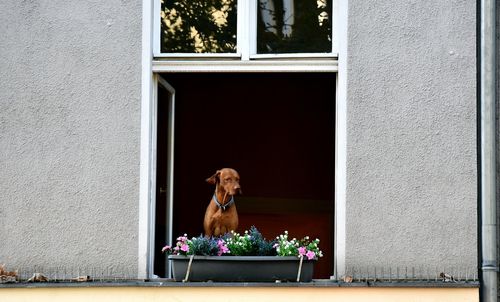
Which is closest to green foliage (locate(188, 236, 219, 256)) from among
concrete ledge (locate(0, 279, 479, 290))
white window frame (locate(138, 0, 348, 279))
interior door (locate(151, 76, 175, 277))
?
concrete ledge (locate(0, 279, 479, 290))

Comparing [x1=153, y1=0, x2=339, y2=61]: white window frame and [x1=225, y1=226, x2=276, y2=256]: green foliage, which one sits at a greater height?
[x1=153, y1=0, x2=339, y2=61]: white window frame

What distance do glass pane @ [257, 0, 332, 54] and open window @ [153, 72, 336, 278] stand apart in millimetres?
2590

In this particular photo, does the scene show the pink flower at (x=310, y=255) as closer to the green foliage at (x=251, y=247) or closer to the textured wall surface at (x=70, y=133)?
the green foliage at (x=251, y=247)

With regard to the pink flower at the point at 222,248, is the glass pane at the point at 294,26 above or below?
above

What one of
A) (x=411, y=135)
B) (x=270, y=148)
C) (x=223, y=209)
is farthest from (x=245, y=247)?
(x=270, y=148)

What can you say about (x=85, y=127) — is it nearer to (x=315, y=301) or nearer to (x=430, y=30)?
(x=315, y=301)

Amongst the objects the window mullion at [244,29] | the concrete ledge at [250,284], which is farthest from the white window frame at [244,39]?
the concrete ledge at [250,284]

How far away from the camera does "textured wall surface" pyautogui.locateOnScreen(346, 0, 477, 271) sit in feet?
27.1

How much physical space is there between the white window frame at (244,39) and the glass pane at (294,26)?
60mm

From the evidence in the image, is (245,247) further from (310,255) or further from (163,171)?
(163,171)

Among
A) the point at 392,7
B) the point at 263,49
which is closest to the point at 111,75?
the point at 263,49

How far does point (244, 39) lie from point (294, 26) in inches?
16.2

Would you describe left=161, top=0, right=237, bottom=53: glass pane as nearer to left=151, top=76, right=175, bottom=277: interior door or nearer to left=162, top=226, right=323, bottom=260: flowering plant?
left=151, top=76, right=175, bottom=277: interior door

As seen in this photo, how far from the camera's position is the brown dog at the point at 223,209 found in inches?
359
